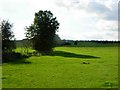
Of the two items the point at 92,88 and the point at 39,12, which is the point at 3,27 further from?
the point at 92,88

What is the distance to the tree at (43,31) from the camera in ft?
339

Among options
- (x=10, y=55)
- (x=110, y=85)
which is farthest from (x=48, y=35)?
(x=110, y=85)

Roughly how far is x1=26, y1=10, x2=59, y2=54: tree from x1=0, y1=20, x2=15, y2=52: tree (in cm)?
2500

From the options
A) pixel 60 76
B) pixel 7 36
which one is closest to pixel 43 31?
pixel 7 36

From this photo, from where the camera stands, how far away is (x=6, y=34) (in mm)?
75188

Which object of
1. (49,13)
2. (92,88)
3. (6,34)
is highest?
(49,13)

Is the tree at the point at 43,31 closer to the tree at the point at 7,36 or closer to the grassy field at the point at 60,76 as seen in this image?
the tree at the point at 7,36

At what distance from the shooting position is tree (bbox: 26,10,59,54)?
10325 cm

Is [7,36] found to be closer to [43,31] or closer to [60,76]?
[43,31]

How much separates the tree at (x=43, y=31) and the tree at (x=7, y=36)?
82.0 feet

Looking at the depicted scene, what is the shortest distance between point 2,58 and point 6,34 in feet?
53.4

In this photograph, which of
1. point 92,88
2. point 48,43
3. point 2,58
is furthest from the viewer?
point 48,43

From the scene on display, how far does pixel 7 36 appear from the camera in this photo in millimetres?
74750

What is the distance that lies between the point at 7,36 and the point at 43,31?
31.0 metres
